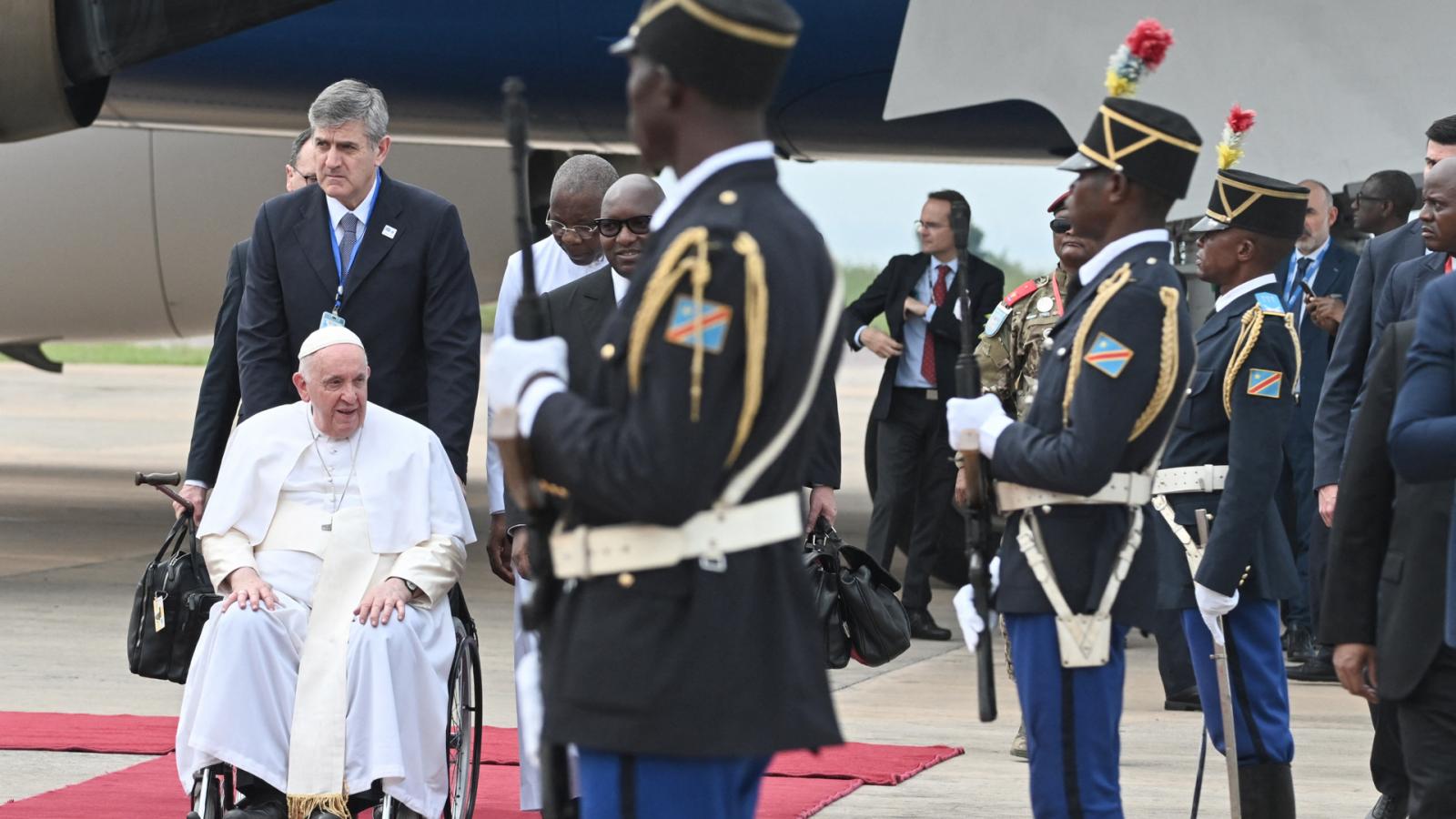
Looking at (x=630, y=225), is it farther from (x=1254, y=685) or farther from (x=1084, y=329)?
(x=1254, y=685)

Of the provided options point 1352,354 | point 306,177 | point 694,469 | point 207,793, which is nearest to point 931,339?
point 1352,354

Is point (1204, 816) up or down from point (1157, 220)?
down

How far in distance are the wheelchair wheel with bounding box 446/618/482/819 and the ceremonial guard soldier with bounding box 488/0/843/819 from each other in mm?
2172

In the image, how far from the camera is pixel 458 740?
15.2 feet

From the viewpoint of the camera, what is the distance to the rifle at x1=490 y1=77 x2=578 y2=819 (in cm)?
244

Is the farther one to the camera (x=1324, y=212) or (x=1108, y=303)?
(x=1324, y=212)

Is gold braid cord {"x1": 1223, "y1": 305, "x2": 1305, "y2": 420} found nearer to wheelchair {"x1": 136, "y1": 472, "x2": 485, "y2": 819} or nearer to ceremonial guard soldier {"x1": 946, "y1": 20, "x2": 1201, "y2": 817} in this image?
ceremonial guard soldier {"x1": 946, "y1": 20, "x2": 1201, "y2": 817}

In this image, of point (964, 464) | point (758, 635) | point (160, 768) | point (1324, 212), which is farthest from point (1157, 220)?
point (1324, 212)

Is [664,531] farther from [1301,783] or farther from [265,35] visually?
[265,35]

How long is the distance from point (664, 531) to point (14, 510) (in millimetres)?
9941

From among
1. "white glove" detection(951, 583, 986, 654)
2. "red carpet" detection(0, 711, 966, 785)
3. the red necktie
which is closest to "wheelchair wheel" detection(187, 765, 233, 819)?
"red carpet" detection(0, 711, 966, 785)

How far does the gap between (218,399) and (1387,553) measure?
9.26 ft

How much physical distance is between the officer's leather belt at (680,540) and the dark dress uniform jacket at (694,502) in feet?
0.04

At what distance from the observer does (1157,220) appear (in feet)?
11.9
